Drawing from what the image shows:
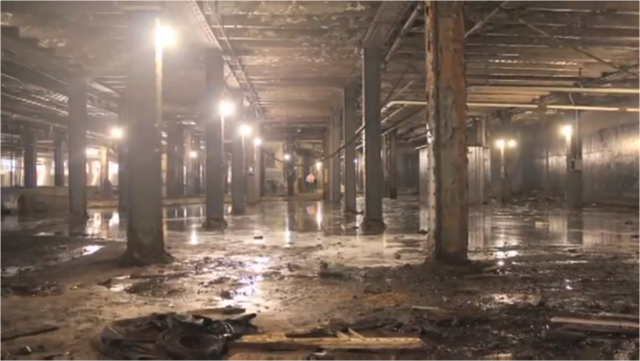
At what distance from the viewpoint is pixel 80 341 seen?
3.73m

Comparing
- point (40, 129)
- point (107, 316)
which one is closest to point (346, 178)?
point (107, 316)

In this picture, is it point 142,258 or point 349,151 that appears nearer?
point 142,258

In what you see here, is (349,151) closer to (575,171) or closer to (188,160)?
(575,171)

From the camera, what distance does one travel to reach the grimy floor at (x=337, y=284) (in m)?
4.06

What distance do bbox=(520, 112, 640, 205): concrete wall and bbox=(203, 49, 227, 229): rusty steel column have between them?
14681 millimetres

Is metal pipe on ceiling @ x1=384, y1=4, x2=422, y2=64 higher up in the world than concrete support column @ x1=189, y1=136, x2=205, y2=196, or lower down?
higher up

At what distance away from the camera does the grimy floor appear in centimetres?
406

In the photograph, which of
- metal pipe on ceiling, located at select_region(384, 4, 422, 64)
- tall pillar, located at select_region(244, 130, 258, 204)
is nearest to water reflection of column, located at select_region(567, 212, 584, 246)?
metal pipe on ceiling, located at select_region(384, 4, 422, 64)

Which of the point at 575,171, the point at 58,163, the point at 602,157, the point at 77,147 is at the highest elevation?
the point at 58,163

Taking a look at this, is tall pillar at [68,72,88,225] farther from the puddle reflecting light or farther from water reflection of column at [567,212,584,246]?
water reflection of column at [567,212,584,246]

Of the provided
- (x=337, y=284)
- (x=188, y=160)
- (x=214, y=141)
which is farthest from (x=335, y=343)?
(x=188, y=160)

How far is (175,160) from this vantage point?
92.8ft

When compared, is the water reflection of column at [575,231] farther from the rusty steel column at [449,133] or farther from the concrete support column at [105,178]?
the concrete support column at [105,178]

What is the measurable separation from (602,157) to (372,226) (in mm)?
14056
